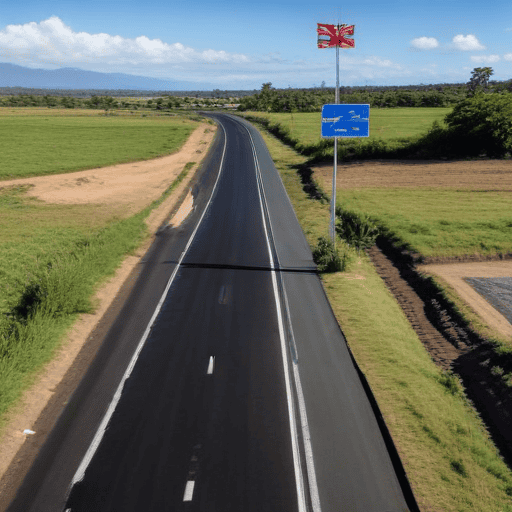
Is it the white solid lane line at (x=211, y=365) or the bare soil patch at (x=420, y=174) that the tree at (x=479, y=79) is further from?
the white solid lane line at (x=211, y=365)

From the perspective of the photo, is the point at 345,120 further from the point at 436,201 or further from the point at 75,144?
the point at 75,144

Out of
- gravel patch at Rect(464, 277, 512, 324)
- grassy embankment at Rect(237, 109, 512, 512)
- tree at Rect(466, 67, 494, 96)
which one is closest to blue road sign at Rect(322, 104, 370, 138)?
grassy embankment at Rect(237, 109, 512, 512)

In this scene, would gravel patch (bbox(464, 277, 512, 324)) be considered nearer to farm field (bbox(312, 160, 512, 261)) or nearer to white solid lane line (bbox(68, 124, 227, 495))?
farm field (bbox(312, 160, 512, 261))

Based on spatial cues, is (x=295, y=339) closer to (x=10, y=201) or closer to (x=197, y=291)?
(x=197, y=291)

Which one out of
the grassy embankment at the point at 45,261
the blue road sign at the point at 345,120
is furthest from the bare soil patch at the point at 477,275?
the grassy embankment at the point at 45,261

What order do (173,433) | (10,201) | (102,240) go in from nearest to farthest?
(173,433)
(102,240)
(10,201)

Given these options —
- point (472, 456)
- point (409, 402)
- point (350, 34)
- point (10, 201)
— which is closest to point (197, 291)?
point (409, 402)
